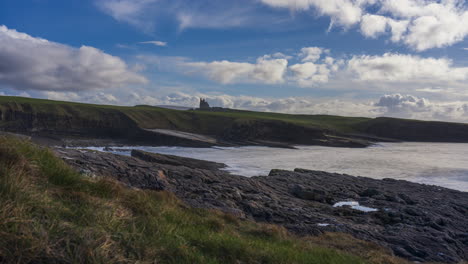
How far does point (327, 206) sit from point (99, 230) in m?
14.2

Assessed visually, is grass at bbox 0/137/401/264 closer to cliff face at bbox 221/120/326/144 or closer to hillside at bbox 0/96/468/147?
hillside at bbox 0/96/468/147

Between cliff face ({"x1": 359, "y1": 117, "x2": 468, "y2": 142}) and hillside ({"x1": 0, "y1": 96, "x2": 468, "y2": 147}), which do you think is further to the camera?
cliff face ({"x1": 359, "y1": 117, "x2": 468, "y2": 142})

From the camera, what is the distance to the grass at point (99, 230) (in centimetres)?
449

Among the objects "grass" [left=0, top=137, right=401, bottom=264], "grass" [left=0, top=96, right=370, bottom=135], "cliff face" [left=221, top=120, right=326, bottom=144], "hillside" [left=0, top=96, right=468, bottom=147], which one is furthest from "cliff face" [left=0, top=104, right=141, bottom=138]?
"grass" [left=0, top=137, right=401, bottom=264]

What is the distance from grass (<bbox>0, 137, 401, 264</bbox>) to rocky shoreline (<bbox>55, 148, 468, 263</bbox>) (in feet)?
9.09

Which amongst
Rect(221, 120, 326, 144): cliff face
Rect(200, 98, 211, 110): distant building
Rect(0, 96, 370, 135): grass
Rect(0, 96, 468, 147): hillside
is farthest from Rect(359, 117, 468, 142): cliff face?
Rect(200, 98, 211, 110): distant building

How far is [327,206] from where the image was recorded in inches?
681

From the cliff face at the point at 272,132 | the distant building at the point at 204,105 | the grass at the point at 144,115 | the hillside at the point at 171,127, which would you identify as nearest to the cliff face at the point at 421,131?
the hillside at the point at 171,127

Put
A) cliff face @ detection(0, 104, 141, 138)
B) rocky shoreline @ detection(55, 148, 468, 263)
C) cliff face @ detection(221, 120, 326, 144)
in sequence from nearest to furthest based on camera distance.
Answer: rocky shoreline @ detection(55, 148, 468, 263), cliff face @ detection(0, 104, 141, 138), cliff face @ detection(221, 120, 326, 144)

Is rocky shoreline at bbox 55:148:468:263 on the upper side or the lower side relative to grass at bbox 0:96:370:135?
lower

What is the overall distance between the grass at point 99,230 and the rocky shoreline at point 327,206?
277 cm

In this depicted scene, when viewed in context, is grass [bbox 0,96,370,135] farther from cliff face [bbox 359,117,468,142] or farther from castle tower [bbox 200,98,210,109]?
castle tower [bbox 200,98,210,109]

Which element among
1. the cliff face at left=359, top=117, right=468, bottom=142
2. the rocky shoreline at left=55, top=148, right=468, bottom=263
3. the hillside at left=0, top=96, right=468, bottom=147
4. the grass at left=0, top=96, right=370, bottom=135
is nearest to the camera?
the rocky shoreline at left=55, top=148, right=468, bottom=263

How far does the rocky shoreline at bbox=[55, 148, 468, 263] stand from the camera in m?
11.8
